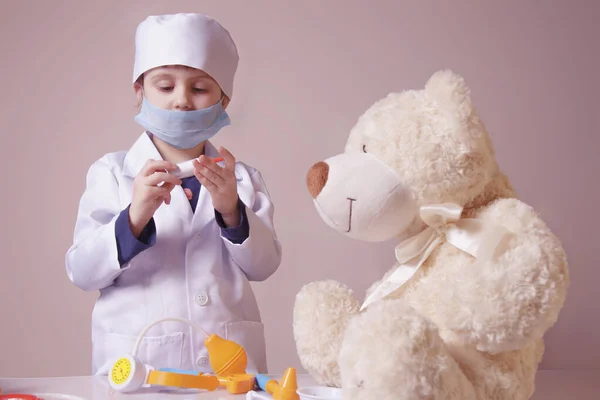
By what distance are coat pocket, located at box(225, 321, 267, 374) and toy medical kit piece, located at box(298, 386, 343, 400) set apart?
329 mm

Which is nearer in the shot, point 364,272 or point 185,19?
point 185,19

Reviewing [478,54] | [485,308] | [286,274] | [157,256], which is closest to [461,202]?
[485,308]

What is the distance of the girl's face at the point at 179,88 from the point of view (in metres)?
1.10

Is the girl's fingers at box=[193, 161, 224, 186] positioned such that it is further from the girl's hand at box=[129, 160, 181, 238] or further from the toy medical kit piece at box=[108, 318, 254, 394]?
the toy medical kit piece at box=[108, 318, 254, 394]

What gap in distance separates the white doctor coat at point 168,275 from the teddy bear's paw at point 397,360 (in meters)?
0.46

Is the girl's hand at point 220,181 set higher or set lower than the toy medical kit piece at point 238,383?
higher

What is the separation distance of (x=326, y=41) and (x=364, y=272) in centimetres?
63

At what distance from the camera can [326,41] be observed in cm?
187

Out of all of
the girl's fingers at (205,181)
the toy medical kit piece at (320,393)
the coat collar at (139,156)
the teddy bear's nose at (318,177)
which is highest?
the coat collar at (139,156)

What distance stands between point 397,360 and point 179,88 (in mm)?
674

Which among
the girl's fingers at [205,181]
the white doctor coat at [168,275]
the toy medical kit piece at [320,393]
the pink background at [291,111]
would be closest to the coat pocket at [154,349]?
the white doctor coat at [168,275]

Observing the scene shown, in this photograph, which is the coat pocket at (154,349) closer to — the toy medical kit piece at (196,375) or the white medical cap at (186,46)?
the toy medical kit piece at (196,375)

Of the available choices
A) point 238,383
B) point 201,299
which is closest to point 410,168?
point 238,383

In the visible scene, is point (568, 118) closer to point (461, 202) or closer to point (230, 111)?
point (230, 111)
